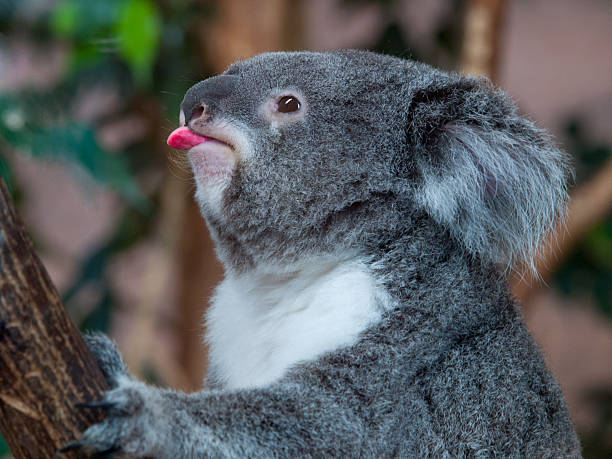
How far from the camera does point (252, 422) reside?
1.69m

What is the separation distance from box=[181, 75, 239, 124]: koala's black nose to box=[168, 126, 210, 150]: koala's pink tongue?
3 cm

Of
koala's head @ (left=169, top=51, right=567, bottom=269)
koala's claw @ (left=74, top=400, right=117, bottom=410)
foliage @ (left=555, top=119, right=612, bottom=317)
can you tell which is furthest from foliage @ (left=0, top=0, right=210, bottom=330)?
foliage @ (left=555, top=119, right=612, bottom=317)

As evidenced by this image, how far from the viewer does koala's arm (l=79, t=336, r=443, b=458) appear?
153cm

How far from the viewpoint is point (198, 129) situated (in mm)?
2109

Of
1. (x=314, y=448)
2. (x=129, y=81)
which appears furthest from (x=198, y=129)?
(x=129, y=81)

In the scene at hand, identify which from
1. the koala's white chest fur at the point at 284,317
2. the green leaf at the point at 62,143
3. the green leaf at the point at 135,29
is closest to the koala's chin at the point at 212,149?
the koala's white chest fur at the point at 284,317

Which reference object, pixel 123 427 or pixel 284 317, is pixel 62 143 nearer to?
pixel 284 317

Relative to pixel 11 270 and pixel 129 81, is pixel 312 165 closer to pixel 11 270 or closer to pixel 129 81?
pixel 11 270

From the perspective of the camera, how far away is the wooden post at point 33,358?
4.70ft

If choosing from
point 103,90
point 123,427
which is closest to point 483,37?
point 103,90

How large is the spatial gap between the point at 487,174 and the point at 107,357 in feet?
3.82

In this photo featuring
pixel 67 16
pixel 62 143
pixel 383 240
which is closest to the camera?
pixel 383 240

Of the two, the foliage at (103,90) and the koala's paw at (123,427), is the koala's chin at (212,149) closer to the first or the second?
the foliage at (103,90)

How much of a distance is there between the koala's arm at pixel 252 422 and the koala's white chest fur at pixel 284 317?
0.16 meters
